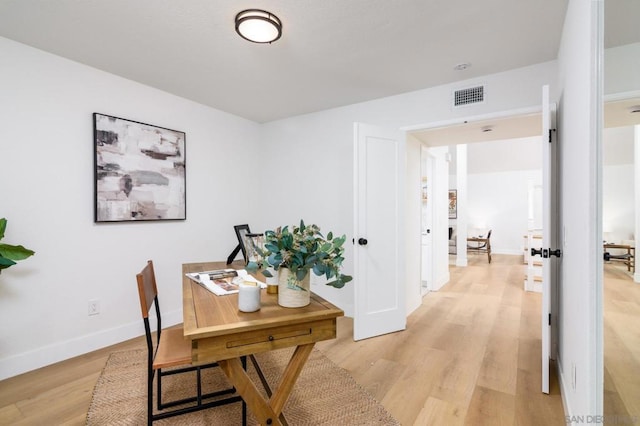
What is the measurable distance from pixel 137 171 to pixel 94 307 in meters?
1.31

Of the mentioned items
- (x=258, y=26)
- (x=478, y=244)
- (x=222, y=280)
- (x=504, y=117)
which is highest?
(x=258, y=26)

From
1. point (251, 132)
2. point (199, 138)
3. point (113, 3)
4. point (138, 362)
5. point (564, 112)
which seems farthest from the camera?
point (251, 132)

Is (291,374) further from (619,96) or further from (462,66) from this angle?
(462,66)

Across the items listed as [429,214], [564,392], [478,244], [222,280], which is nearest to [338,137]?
[429,214]

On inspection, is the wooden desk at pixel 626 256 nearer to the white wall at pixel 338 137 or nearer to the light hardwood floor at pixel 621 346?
the light hardwood floor at pixel 621 346

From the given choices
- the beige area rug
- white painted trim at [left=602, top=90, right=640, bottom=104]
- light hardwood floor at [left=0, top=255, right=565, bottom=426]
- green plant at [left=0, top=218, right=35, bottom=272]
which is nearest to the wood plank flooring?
light hardwood floor at [left=0, top=255, right=565, bottom=426]

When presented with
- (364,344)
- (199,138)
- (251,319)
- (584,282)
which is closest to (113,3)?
(199,138)

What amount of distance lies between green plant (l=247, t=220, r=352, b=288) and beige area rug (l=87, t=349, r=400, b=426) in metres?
1.00

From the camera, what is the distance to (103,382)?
225 cm

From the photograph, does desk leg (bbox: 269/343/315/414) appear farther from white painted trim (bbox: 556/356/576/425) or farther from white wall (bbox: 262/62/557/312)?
white wall (bbox: 262/62/557/312)

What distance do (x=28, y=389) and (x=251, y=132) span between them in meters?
3.41

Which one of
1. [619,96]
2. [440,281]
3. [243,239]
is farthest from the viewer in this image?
[440,281]

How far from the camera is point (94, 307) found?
283 cm

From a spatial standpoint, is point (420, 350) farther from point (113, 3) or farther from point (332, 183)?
point (113, 3)
